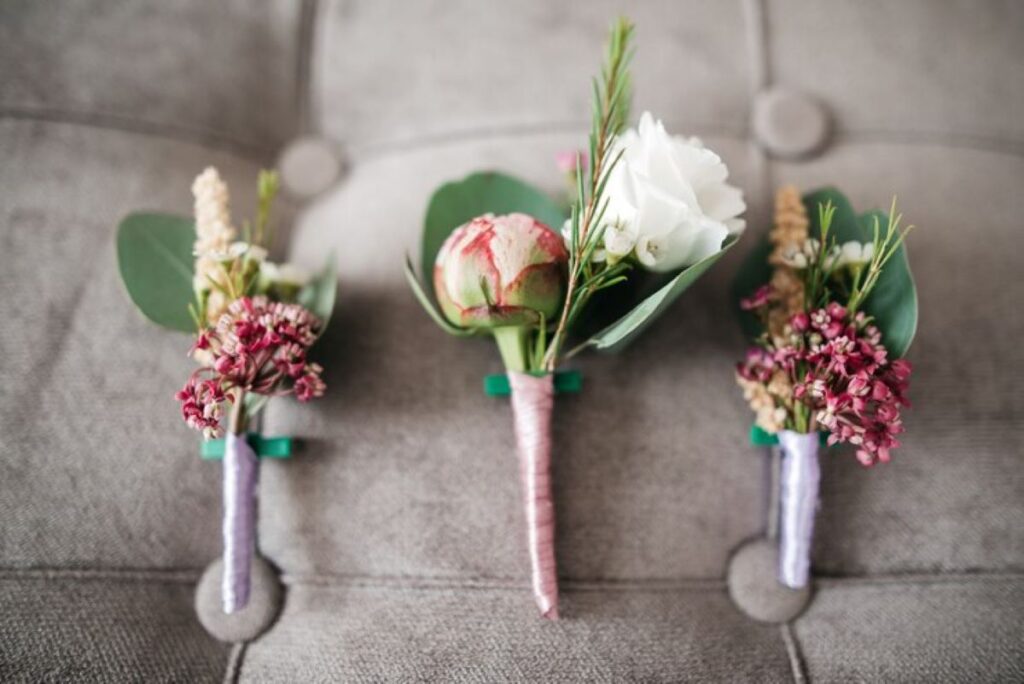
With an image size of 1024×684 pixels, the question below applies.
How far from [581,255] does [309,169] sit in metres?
0.47

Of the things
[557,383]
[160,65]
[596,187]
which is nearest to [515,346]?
[557,383]

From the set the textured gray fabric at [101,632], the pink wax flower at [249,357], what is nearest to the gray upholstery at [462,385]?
the textured gray fabric at [101,632]

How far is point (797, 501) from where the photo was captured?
0.62m

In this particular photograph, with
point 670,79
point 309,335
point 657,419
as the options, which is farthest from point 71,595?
point 670,79

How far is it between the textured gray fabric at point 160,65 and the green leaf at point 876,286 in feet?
2.05

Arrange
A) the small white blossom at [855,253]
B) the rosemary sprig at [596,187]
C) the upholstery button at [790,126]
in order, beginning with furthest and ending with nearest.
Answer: the upholstery button at [790,126], the small white blossom at [855,253], the rosemary sprig at [596,187]

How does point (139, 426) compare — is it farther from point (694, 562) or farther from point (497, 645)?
point (694, 562)

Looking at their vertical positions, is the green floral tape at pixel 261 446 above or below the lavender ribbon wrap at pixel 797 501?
above

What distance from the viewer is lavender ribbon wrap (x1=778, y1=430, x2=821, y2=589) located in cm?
61

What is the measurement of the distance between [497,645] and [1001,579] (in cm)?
51

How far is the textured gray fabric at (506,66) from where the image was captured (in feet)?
2.69

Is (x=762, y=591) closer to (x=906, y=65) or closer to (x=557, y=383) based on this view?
(x=557, y=383)

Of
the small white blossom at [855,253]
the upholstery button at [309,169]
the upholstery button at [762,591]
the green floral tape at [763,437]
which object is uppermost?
the upholstery button at [309,169]

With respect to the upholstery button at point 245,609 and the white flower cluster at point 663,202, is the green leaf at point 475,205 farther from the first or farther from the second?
the upholstery button at point 245,609
